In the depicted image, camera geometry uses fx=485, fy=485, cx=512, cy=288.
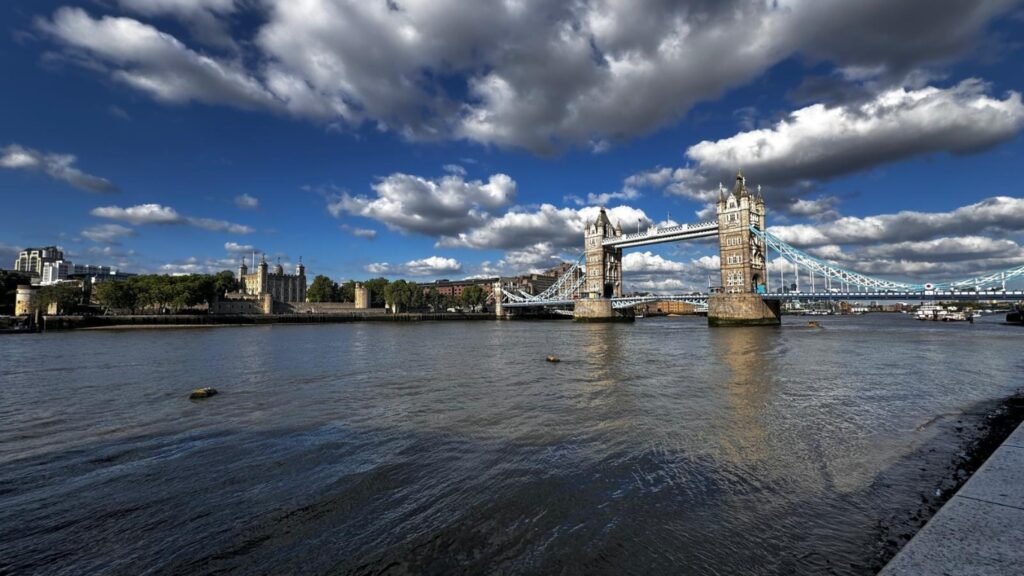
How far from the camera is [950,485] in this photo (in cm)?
692

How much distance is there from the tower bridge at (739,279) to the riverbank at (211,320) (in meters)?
33.9

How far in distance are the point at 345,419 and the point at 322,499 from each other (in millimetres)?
5118

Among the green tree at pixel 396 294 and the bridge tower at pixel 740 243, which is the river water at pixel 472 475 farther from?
the green tree at pixel 396 294

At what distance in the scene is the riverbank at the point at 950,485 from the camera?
9.61 ft

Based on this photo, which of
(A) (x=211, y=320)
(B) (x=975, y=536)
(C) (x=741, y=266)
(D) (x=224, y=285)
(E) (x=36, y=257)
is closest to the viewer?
(B) (x=975, y=536)

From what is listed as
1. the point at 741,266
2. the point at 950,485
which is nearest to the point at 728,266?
the point at 741,266

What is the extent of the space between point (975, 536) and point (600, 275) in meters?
93.8

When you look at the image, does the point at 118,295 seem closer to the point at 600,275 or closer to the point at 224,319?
the point at 224,319

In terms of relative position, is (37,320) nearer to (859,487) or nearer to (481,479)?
(481,479)

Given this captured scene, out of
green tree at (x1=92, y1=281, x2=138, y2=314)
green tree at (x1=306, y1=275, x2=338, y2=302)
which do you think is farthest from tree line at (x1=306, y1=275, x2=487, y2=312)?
green tree at (x1=92, y1=281, x2=138, y2=314)

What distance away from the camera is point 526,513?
6.25 meters

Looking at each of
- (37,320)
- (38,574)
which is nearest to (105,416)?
(38,574)

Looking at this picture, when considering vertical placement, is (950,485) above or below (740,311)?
below

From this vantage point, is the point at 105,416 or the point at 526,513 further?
the point at 105,416
